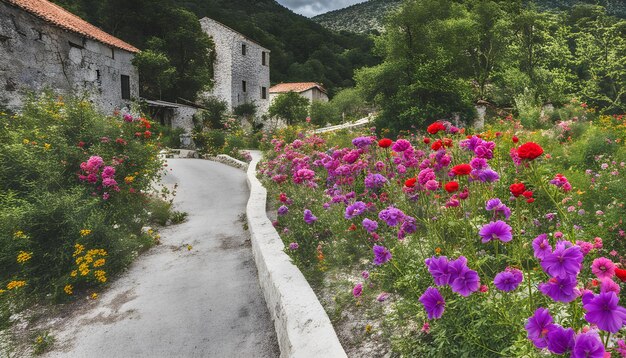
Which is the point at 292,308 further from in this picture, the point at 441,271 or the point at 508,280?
the point at 508,280

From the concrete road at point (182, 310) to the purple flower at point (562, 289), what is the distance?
98.8 inches

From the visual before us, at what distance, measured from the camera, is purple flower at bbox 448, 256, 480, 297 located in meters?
1.62

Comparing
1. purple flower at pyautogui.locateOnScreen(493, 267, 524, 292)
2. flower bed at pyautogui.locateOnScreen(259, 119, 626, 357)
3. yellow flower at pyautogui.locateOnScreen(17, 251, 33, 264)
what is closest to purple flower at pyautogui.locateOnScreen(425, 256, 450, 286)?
flower bed at pyautogui.locateOnScreen(259, 119, 626, 357)

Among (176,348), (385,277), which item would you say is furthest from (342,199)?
(176,348)

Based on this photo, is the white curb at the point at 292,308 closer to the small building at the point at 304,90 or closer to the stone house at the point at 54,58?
the stone house at the point at 54,58

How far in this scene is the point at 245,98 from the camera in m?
34.4

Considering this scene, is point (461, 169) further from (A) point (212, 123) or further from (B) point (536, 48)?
(B) point (536, 48)

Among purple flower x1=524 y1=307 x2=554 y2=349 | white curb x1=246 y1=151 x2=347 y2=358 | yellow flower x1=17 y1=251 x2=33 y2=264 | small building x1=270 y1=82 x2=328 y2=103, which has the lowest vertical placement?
white curb x1=246 y1=151 x2=347 y2=358

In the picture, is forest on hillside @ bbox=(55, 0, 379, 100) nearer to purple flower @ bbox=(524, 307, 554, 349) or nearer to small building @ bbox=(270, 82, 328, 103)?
small building @ bbox=(270, 82, 328, 103)

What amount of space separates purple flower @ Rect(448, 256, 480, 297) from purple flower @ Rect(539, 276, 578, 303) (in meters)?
0.30

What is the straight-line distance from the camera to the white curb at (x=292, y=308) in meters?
2.50

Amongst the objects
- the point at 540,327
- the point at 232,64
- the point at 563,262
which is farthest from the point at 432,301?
the point at 232,64

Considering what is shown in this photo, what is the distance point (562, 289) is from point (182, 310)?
3.82m

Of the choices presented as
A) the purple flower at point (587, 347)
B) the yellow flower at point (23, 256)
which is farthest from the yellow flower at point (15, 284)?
the purple flower at point (587, 347)
